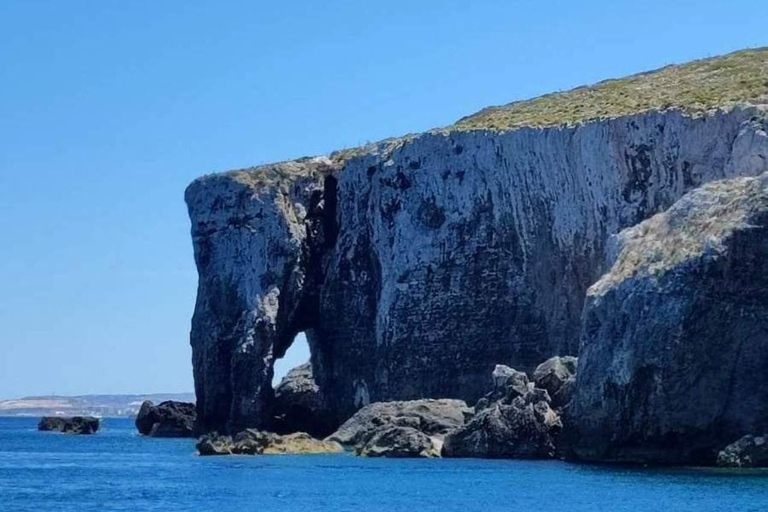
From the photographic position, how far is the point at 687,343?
5941 cm

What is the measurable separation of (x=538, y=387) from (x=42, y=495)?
74.8 feet

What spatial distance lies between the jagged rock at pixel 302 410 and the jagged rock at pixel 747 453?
38.0 m

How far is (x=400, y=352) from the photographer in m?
88.1

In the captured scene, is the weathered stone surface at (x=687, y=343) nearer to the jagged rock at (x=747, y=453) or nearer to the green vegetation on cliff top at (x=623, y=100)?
the jagged rock at (x=747, y=453)

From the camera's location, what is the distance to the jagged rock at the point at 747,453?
5697cm

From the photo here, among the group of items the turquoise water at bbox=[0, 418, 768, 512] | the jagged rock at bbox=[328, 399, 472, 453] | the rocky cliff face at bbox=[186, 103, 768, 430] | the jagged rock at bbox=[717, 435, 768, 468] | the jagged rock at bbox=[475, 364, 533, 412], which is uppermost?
the rocky cliff face at bbox=[186, 103, 768, 430]

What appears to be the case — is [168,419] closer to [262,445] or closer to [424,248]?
[424,248]

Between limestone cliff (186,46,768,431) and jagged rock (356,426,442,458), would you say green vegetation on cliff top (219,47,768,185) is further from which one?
jagged rock (356,426,442,458)

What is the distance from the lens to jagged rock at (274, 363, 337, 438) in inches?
3669

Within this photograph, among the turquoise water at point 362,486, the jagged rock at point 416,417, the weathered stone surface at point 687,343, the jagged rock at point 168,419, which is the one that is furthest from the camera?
the jagged rock at point 168,419

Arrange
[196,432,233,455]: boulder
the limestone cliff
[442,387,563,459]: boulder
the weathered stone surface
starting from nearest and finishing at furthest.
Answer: the weathered stone surface
[442,387,563,459]: boulder
the limestone cliff
[196,432,233,455]: boulder

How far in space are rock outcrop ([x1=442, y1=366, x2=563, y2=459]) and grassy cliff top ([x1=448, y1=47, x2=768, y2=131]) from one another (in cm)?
1697

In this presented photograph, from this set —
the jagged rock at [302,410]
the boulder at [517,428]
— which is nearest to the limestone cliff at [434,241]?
the jagged rock at [302,410]

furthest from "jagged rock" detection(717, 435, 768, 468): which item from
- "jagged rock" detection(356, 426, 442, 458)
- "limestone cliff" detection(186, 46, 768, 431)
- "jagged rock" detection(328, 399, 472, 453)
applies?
"jagged rock" detection(328, 399, 472, 453)
